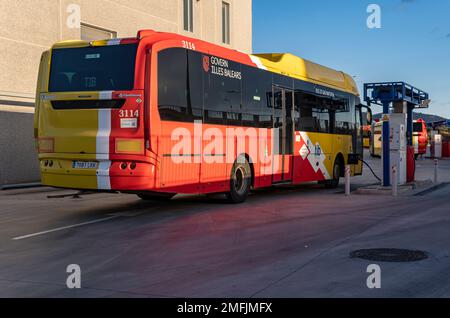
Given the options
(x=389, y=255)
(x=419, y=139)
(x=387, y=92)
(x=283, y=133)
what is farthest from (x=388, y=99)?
(x=419, y=139)

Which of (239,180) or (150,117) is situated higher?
(150,117)

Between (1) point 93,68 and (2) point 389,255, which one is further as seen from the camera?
(1) point 93,68

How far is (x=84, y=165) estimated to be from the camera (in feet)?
33.2

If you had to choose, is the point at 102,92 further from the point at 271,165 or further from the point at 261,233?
the point at 271,165

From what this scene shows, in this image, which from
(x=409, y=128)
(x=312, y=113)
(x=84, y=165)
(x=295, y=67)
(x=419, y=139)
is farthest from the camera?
(x=419, y=139)

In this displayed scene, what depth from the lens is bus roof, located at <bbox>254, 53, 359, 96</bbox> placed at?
14481 millimetres

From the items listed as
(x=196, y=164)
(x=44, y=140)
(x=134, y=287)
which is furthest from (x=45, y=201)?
(x=134, y=287)

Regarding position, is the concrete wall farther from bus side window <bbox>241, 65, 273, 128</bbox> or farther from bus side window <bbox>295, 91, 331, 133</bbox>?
bus side window <bbox>295, 91, 331, 133</bbox>

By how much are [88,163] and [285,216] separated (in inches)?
145

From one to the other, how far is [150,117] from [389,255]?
15.3 feet

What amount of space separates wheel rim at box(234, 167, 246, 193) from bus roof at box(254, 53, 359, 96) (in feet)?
9.05

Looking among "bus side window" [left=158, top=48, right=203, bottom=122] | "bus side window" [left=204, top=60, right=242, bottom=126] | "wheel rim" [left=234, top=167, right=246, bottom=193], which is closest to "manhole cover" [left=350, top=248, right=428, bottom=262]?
"bus side window" [left=158, top=48, right=203, bottom=122]

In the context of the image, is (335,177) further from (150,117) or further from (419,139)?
(419,139)

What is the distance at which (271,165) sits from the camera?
13.8 meters
